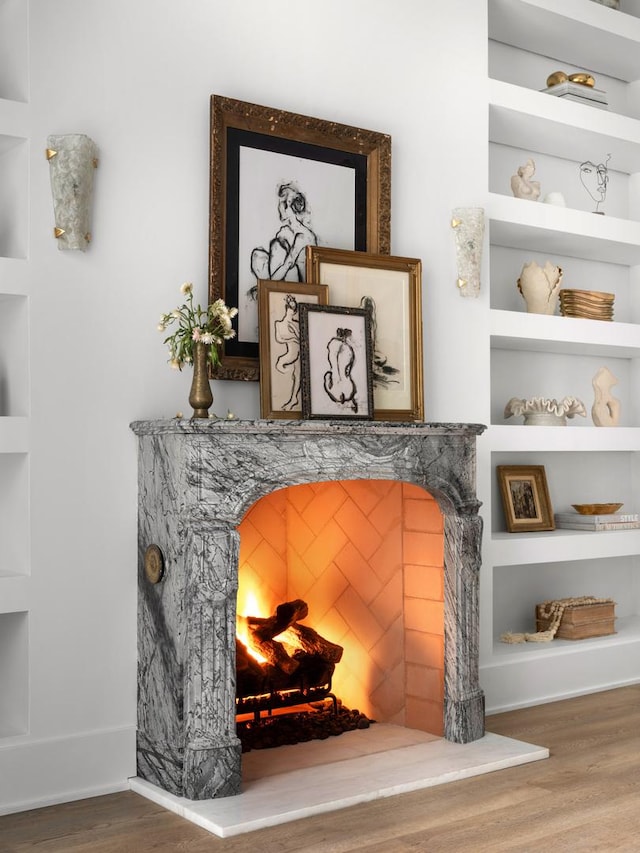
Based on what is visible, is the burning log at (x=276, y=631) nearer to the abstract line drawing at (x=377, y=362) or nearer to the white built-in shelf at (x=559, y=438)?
the abstract line drawing at (x=377, y=362)

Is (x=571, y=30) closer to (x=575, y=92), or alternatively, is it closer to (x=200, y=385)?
(x=575, y=92)

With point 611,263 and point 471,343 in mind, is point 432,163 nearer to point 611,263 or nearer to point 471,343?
point 471,343

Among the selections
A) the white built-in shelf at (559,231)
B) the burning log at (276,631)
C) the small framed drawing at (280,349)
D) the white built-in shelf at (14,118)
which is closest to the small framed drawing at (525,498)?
the white built-in shelf at (559,231)

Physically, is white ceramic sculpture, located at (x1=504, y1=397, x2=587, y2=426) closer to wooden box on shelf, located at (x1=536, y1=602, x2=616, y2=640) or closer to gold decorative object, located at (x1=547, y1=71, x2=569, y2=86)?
wooden box on shelf, located at (x1=536, y1=602, x2=616, y2=640)

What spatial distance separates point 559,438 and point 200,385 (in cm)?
214

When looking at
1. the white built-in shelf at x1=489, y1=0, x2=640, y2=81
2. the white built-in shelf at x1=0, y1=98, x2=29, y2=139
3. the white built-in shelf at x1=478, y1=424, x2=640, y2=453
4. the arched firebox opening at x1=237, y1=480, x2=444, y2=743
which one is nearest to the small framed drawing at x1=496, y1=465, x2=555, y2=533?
the white built-in shelf at x1=478, y1=424, x2=640, y2=453

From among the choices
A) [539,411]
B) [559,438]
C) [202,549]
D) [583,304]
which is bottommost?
[202,549]

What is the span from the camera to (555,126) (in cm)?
485

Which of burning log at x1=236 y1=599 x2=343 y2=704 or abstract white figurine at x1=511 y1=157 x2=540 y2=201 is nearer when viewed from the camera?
burning log at x1=236 y1=599 x2=343 y2=704

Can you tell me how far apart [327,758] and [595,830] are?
100 centimetres

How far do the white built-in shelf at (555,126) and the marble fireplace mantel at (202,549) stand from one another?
1911 mm

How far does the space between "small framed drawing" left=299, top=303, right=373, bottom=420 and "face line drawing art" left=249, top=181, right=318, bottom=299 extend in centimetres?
21

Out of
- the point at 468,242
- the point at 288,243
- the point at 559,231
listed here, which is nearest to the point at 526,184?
the point at 559,231

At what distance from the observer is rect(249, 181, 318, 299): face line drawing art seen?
3719 millimetres
